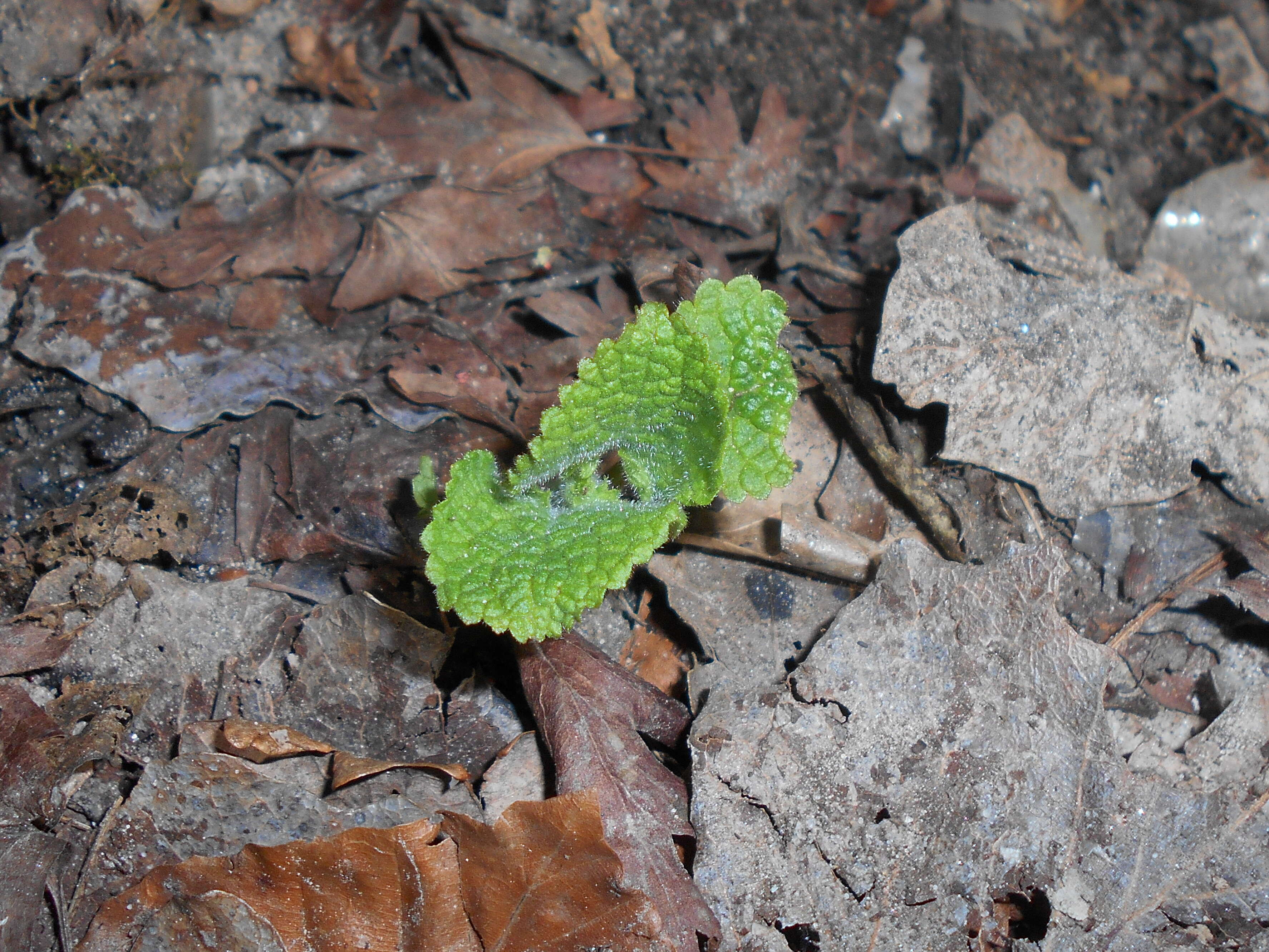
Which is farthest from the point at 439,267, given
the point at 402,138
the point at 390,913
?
the point at 390,913

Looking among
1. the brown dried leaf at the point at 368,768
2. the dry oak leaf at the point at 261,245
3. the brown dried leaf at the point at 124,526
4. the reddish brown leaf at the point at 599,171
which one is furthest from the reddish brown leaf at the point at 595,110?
the brown dried leaf at the point at 368,768

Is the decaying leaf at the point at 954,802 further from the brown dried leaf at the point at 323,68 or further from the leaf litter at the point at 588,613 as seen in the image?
the brown dried leaf at the point at 323,68

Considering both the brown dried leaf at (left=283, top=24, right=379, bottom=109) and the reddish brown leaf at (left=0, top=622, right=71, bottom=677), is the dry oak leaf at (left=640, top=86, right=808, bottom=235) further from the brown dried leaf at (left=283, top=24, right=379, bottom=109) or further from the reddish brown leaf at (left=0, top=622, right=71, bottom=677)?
the reddish brown leaf at (left=0, top=622, right=71, bottom=677)

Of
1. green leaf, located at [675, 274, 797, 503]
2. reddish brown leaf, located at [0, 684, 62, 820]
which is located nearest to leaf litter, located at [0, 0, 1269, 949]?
reddish brown leaf, located at [0, 684, 62, 820]

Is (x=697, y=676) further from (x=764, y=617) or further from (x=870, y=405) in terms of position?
(x=870, y=405)

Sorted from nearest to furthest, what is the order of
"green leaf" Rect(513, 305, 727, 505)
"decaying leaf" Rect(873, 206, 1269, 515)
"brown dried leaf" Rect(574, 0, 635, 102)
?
"green leaf" Rect(513, 305, 727, 505)
"decaying leaf" Rect(873, 206, 1269, 515)
"brown dried leaf" Rect(574, 0, 635, 102)

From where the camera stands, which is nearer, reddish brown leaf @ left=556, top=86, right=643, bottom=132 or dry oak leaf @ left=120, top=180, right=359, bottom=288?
dry oak leaf @ left=120, top=180, right=359, bottom=288

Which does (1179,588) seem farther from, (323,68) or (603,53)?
(323,68)
